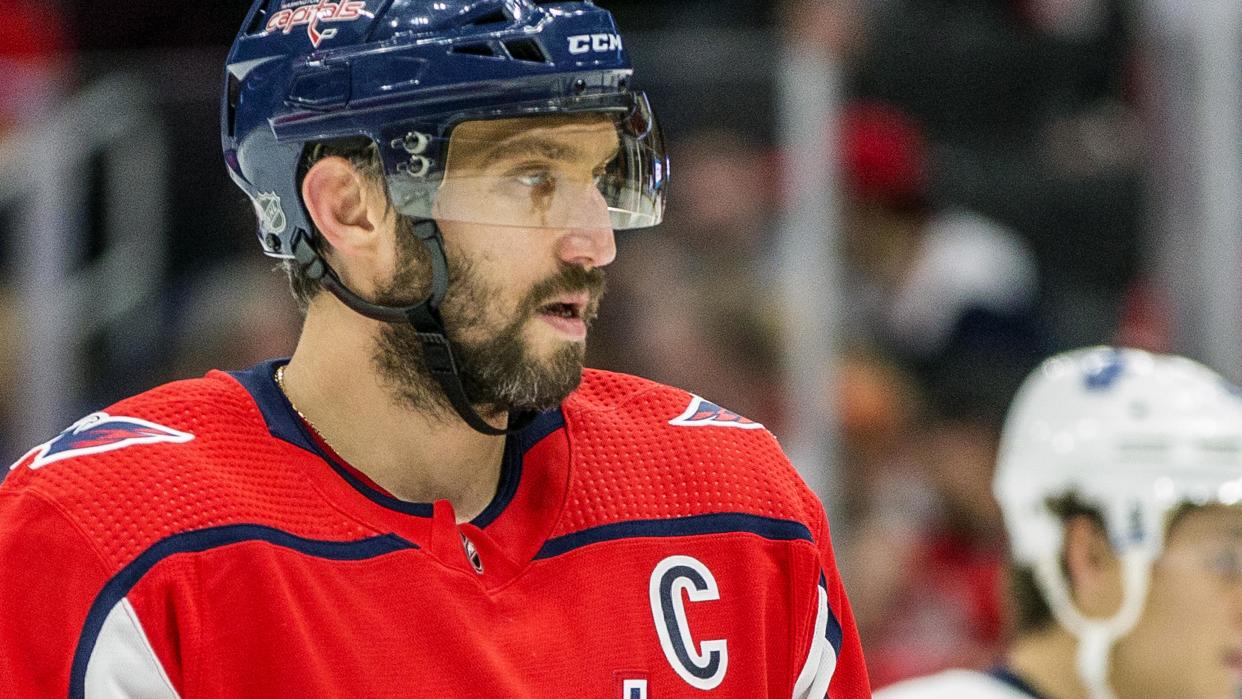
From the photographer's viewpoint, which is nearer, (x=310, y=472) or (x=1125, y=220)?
(x=310, y=472)

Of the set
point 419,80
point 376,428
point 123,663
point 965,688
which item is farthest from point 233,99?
point 965,688

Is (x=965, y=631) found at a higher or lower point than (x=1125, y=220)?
lower

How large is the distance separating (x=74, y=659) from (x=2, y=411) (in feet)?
9.64

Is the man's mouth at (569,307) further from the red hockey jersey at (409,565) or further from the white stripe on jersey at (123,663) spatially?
the white stripe on jersey at (123,663)

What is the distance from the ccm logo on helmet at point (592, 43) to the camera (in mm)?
1942

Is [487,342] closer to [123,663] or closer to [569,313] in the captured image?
[569,313]

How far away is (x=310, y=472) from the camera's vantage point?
191 cm

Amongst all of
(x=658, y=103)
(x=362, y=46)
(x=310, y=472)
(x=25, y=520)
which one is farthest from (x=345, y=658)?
(x=658, y=103)

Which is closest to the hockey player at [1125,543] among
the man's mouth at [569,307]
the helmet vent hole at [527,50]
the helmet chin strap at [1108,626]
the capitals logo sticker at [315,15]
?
the helmet chin strap at [1108,626]

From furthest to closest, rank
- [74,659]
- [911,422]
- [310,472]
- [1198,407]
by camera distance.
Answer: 1. [911,422]
2. [1198,407]
3. [310,472]
4. [74,659]

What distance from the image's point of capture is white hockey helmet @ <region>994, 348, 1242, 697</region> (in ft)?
8.89

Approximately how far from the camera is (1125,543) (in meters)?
2.72

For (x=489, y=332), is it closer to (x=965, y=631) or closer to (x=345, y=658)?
(x=345, y=658)

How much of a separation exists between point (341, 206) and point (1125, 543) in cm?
131
